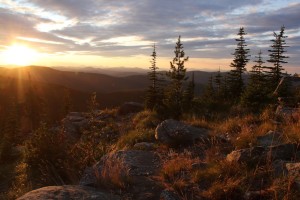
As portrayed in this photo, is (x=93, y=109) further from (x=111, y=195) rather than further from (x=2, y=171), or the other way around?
(x=2, y=171)

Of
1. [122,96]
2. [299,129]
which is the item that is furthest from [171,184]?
[122,96]

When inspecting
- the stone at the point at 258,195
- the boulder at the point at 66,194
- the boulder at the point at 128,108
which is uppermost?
the stone at the point at 258,195

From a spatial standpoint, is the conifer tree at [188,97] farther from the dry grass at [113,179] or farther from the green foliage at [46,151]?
the dry grass at [113,179]

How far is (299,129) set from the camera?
22.5 feet

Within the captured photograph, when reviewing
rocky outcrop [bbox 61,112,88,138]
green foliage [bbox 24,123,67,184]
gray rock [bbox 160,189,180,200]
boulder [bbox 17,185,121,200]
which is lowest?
rocky outcrop [bbox 61,112,88,138]

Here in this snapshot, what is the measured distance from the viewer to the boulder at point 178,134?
8648 millimetres

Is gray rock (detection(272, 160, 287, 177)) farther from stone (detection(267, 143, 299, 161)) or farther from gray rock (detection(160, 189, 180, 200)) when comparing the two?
gray rock (detection(160, 189, 180, 200))

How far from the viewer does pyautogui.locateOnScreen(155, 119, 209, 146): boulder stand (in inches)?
340

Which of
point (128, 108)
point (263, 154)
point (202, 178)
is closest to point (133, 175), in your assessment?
point (202, 178)

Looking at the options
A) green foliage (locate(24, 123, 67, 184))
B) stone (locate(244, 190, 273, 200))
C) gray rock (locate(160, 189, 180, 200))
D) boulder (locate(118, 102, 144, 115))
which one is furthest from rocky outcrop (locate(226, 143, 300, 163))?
boulder (locate(118, 102, 144, 115))

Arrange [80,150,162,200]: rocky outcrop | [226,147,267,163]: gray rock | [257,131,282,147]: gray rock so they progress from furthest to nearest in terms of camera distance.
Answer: [257,131,282,147]: gray rock → [226,147,267,163]: gray rock → [80,150,162,200]: rocky outcrop

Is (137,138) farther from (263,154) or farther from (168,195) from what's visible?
(168,195)

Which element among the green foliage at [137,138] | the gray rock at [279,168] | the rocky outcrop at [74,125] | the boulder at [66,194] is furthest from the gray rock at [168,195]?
the rocky outcrop at [74,125]

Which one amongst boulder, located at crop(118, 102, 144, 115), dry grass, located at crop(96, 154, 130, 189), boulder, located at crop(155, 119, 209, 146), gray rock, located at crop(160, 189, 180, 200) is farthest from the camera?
boulder, located at crop(118, 102, 144, 115)
